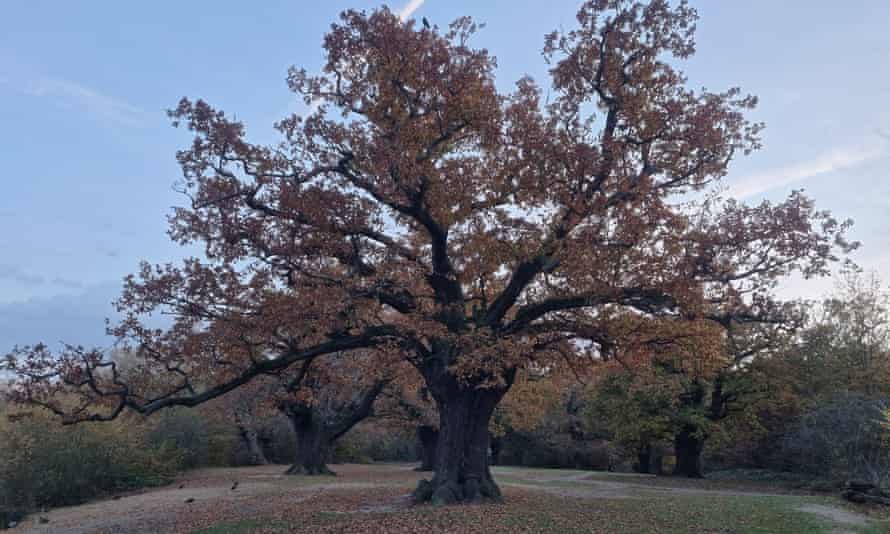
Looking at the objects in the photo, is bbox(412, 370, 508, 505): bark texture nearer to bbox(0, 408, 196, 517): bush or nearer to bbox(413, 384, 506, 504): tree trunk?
bbox(413, 384, 506, 504): tree trunk

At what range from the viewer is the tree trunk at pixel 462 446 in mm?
16391

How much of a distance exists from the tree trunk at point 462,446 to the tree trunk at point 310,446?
15.9 meters

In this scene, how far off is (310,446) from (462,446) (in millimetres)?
17768

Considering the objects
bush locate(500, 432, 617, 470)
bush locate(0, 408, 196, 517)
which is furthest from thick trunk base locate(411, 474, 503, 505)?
bush locate(500, 432, 617, 470)

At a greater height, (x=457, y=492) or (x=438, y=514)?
(x=457, y=492)

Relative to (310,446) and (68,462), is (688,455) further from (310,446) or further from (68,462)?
(68,462)

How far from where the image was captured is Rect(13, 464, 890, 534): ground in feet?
43.1

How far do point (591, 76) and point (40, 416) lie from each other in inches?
840

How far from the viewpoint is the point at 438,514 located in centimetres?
1438

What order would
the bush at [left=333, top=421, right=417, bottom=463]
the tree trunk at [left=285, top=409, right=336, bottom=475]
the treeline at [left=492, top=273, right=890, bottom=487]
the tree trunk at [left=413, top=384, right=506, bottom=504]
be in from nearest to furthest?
the tree trunk at [left=413, top=384, right=506, bottom=504] → the treeline at [left=492, top=273, right=890, bottom=487] → the tree trunk at [left=285, top=409, right=336, bottom=475] → the bush at [left=333, top=421, right=417, bottom=463]

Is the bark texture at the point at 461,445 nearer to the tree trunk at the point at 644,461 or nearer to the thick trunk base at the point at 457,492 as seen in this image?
the thick trunk base at the point at 457,492

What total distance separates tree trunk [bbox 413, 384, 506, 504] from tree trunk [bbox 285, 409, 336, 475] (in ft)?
52.3

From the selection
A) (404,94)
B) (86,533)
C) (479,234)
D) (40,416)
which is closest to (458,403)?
(479,234)

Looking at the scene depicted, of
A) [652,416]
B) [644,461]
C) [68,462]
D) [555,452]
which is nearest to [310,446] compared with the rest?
[68,462]
